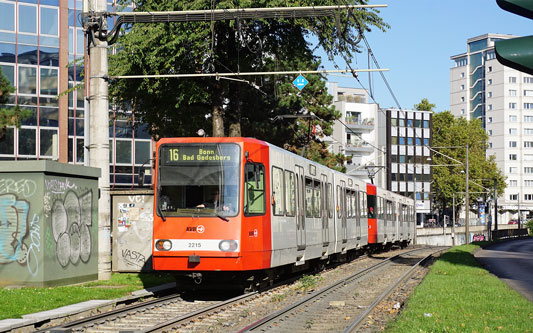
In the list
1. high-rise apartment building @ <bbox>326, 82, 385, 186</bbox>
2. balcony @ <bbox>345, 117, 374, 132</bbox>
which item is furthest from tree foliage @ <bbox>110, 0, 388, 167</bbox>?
balcony @ <bbox>345, 117, 374, 132</bbox>

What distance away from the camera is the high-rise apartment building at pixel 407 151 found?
115 metres

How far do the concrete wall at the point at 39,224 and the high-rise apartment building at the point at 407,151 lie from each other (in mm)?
98267

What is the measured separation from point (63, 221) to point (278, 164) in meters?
5.03

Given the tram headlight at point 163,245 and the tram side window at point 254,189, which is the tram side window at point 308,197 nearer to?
the tram side window at point 254,189

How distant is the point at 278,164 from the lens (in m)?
17.5

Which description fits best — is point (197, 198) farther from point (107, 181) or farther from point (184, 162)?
point (107, 181)

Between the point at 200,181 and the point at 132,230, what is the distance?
6.21 metres

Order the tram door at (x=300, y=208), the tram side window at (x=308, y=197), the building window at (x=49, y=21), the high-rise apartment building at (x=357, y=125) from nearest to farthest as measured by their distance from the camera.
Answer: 1. the tram door at (x=300, y=208)
2. the tram side window at (x=308, y=197)
3. the building window at (x=49, y=21)
4. the high-rise apartment building at (x=357, y=125)

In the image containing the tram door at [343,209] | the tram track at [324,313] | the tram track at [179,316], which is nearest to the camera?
the tram track at [179,316]

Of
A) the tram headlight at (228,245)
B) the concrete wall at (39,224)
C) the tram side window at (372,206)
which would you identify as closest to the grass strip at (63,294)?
the concrete wall at (39,224)

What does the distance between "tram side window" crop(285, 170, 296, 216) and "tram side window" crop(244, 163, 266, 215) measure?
1888mm

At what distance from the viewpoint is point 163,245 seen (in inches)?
617

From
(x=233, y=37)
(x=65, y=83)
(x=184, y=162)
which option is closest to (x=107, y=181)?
(x=184, y=162)

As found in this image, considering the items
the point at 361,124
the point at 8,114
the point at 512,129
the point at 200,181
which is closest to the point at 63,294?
the point at 200,181
